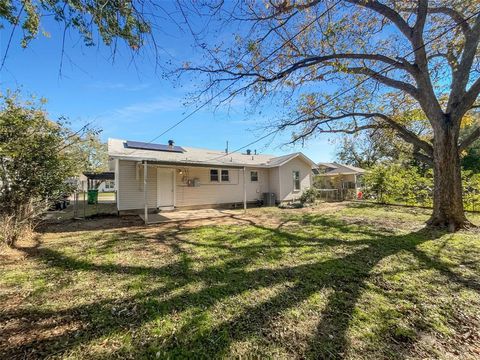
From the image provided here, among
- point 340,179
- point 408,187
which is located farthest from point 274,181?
point 340,179

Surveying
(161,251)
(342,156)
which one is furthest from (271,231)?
(342,156)

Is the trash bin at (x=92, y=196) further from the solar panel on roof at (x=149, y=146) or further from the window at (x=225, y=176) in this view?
the window at (x=225, y=176)

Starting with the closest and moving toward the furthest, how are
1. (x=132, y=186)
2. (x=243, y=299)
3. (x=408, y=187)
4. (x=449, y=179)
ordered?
(x=243, y=299)
(x=449, y=179)
(x=132, y=186)
(x=408, y=187)

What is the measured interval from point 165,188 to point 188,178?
1.34 m

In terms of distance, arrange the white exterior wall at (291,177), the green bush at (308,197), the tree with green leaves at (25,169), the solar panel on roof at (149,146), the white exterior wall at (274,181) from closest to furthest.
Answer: the tree with green leaves at (25,169) < the solar panel on roof at (149,146) < the green bush at (308,197) < the white exterior wall at (274,181) < the white exterior wall at (291,177)

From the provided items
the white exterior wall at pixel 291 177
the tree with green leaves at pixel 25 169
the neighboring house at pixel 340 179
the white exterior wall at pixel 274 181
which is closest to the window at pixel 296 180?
the white exterior wall at pixel 291 177

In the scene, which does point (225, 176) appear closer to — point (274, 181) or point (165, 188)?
point (165, 188)

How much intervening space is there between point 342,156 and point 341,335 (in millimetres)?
33998

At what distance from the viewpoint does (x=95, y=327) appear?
2516 millimetres

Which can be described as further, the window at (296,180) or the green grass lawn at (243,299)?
the window at (296,180)

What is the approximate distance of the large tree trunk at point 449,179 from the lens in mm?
7004

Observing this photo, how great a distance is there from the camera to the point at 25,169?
6.01 meters

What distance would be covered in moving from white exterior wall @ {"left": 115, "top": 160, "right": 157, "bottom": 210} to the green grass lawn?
461cm

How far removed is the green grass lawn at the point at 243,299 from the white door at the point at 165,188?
567cm
